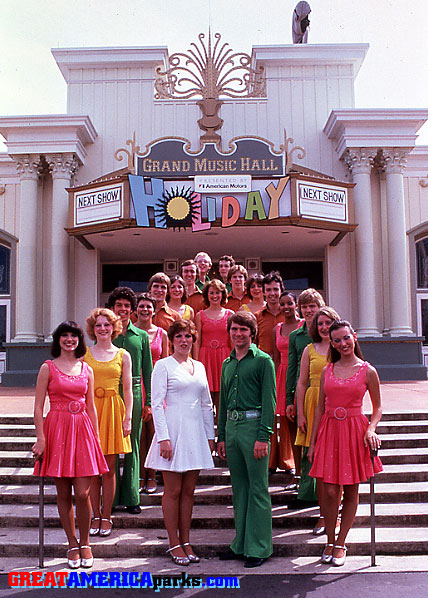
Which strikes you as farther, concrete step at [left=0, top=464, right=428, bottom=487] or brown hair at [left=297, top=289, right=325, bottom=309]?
concrete step at [left=0, top=464, right=428, bottom=487]

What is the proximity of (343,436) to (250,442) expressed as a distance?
0.72 meters

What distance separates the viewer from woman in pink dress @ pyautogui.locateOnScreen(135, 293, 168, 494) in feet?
19.8

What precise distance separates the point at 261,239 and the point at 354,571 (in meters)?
10.8

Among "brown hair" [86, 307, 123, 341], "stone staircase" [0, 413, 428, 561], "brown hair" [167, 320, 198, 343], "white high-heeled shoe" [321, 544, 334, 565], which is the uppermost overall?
"brown hair" [86, 307, 123, 341]

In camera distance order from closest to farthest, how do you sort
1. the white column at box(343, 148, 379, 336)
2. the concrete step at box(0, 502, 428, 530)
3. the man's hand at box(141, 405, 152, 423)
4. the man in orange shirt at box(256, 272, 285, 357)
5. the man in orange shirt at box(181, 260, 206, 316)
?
the concrete step at box(0, 502, 428, 530)
the man's hand at box(141, 405, 152, 423)
the man in orange shirt at box(256, 272, 285, 357)
the man in orange shirt at box(181, 260, 206, 316)
the white column at box(343, 148, 379, 336)

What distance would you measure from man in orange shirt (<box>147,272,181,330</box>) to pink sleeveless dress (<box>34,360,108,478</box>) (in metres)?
2.06

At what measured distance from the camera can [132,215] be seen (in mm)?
12914

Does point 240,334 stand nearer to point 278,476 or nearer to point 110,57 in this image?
point 278,476

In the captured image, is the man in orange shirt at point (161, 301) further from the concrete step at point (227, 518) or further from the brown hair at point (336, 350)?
the brown hair at point (336, 350)

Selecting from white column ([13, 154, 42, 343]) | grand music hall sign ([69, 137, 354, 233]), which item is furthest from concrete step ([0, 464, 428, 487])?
white column ([13, 154, 42, 343])

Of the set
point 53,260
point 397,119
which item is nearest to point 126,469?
point 53,260

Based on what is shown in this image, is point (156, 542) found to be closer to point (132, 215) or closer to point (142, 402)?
point (142, 402)

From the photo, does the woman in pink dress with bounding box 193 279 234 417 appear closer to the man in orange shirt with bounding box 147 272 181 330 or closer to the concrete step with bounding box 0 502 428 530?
the man in orange shirt with bounding box 147 272 181 330

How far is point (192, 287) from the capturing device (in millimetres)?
7559
